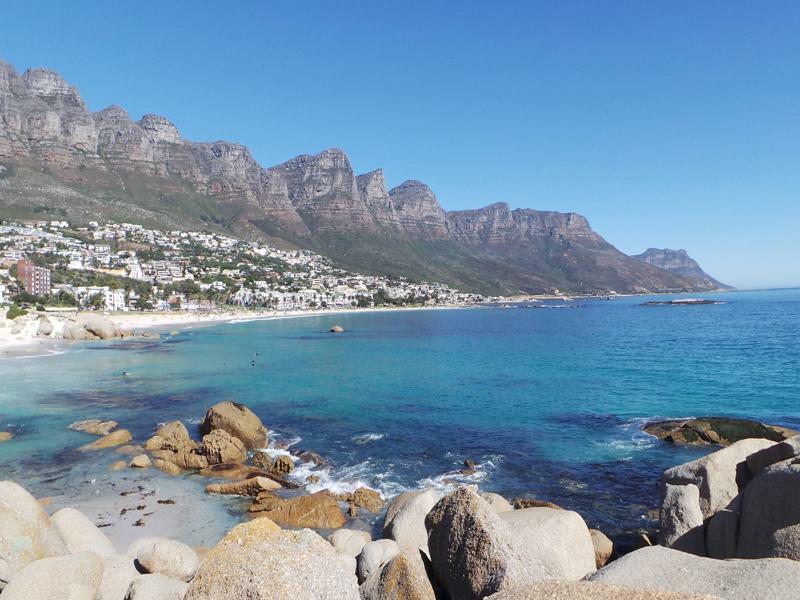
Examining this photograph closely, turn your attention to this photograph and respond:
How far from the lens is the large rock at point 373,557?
877cm

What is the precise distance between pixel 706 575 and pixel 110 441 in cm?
2398

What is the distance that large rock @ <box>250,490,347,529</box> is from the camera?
14516 millimetres

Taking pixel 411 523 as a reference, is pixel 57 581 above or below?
above

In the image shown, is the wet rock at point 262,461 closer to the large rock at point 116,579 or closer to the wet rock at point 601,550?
the large rock at point 116,579

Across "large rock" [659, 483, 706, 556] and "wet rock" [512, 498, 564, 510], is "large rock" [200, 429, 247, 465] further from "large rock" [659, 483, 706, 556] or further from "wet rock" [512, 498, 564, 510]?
"large rock" [659, 483, 706, 556]

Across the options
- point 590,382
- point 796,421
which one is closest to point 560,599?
point 796,421

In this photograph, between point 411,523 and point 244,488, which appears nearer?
point 411,523

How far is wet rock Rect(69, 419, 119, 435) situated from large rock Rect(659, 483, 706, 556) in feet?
79.9

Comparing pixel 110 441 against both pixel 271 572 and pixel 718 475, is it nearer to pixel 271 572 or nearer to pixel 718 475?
pixel 271 572

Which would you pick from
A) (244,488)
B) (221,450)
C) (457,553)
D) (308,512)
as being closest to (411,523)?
(457,553)

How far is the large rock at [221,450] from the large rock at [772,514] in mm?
17721

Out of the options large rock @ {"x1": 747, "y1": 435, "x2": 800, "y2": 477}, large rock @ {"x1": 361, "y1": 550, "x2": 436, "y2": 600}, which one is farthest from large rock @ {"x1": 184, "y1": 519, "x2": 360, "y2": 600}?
large rock @ {"x1": 747, "y1": 435, "x2": 800, "y2": 477}

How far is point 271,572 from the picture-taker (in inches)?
163

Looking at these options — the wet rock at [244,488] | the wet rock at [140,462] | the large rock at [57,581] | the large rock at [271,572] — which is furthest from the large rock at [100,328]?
the large rock at [271,572]
